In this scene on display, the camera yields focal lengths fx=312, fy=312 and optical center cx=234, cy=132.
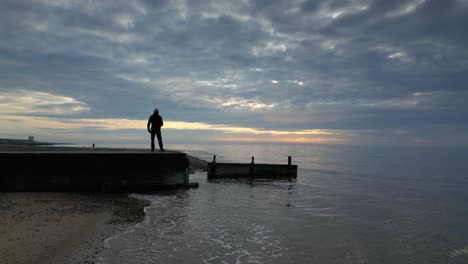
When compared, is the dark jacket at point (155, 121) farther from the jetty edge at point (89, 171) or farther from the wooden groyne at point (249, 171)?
the wooden groyne at point (249, 171)

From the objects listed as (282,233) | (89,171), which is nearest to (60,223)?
(89,171)

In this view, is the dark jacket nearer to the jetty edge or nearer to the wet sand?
the jetty edge

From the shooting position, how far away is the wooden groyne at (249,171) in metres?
29.4

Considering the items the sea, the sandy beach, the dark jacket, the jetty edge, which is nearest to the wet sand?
the sandy beach

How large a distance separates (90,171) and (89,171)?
0.05m

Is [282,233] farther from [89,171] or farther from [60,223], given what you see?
[89,171]

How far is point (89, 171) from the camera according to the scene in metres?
16.2

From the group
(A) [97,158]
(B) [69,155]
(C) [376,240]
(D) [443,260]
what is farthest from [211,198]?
(D) [443,260]

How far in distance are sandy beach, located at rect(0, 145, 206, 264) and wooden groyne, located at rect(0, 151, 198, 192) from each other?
0.74 metres

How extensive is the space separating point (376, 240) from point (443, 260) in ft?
6.80

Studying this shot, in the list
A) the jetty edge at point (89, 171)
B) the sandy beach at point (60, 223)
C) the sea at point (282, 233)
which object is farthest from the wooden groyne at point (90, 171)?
the sea at point (282, 233)

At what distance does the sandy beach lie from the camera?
25.0 ft

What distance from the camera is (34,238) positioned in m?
8.52

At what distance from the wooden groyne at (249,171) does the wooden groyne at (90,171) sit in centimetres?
1068
